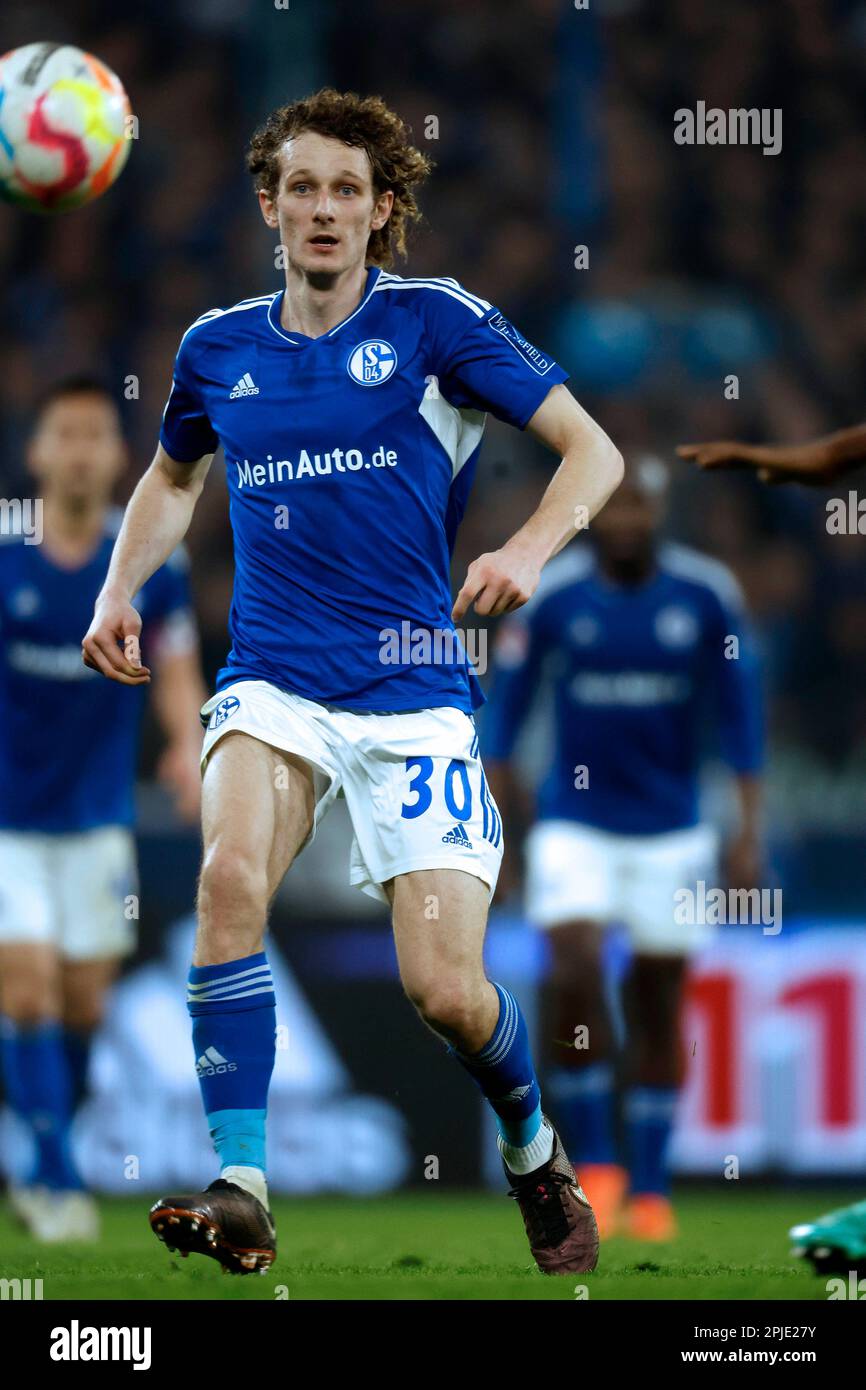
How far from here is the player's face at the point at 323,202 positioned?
4.35 metres

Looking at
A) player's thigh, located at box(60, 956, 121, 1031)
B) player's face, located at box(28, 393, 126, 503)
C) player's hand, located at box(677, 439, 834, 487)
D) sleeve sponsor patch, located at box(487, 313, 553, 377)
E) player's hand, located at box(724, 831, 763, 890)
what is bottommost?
player's thigh, located at box(60, 956, 121, 1031)

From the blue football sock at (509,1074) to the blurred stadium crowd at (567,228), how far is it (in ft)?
18.1

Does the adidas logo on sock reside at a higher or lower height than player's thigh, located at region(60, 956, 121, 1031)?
higher

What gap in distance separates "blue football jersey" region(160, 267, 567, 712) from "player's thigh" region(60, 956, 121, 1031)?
308 centimetres

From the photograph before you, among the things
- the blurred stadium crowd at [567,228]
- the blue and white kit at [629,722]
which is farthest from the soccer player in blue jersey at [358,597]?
the blurred stadium crowd at [567,228]

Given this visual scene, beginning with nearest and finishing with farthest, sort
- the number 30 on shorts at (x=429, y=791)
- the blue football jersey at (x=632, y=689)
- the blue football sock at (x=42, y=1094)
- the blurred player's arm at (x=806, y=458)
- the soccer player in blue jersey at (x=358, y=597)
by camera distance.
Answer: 1. the soccer player in blue jersey at (x=358, y=597)
2. the number 30 on shorts at (x=429, y=791)
3. the blurred player's arm at (x=806, y=458)
4. the blue football sock at (x=42, y=1094)
5. the blue football jersey at (x=632, y=689)

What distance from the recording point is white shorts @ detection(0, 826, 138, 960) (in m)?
7.18

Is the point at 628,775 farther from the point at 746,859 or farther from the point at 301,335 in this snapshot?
the point at 301,335

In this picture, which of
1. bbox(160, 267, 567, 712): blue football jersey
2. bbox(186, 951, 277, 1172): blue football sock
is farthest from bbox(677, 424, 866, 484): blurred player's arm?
bbox(186, 951, 277, 1172): blue football sock

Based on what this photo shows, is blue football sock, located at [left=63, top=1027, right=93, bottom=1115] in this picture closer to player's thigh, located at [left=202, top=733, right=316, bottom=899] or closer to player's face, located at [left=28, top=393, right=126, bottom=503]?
player's face, located at [left=28, top=393, right=126, bottom=503]

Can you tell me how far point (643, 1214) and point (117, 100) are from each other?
395cm

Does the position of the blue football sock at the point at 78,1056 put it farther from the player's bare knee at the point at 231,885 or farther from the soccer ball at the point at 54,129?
the player's bare knee at the point at 231,885

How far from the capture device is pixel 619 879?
7449 mm

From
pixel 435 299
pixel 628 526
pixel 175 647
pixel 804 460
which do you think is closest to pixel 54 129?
pixel 435 299
